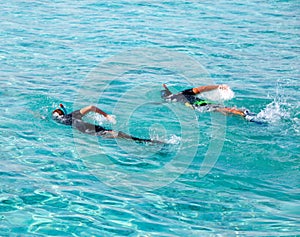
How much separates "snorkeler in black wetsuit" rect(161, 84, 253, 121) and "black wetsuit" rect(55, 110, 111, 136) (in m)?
2.19

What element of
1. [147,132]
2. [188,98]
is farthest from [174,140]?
[188,98]

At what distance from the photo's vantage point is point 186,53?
15.0m

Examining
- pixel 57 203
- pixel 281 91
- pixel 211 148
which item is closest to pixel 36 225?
pixel 57 203

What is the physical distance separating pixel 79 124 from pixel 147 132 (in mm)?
1261

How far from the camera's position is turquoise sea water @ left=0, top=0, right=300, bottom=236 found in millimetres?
6762

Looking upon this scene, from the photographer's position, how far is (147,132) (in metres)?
9.60

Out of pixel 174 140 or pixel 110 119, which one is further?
pixel 110 119

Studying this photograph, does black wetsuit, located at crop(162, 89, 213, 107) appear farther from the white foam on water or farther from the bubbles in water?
the bubbles in water

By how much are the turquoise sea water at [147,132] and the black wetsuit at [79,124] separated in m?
0.15

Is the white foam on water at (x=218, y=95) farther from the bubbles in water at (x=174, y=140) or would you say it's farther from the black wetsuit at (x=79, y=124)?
the black wetsuit at (x=79, y=124)

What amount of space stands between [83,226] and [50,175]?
149 centimetres

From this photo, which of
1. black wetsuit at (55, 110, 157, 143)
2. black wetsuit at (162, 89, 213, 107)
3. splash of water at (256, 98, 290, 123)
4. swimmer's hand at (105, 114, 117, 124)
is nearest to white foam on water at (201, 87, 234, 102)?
black wetsuit at (162, 89, 213, 107)

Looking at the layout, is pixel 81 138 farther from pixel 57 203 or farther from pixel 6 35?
pixel 6 35

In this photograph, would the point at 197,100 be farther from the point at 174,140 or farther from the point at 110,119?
the point at 110,119
